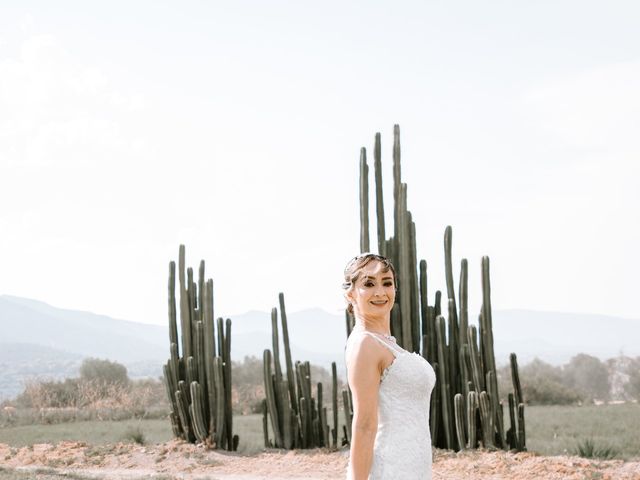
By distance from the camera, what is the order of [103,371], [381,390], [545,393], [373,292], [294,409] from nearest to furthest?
[381,390]
[373,292]
[294,409]
[545,393]
[103,371]

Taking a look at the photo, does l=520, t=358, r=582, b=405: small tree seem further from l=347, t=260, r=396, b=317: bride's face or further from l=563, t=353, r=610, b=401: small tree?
l=347, t=260, r=396, b=317: bride's face

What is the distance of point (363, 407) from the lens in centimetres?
338

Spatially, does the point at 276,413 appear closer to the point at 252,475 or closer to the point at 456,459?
the point at 252,475

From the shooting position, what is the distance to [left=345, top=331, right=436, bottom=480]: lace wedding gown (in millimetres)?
3494

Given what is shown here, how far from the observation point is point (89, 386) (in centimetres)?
2750

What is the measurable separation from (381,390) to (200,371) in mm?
10121

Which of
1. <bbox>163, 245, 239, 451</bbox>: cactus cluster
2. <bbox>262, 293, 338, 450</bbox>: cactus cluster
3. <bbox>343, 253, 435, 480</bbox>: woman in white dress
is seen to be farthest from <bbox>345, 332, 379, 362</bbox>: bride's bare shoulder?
<bbox>163, 245, 239, 451</bbox>: cactus cluster

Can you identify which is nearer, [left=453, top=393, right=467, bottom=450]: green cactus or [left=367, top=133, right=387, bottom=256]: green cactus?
[left=453, top=393, right=467, bottom=450]: green cactus

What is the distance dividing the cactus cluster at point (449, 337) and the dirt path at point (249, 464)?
451 millimetres

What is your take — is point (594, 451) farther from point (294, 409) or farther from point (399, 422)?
point (399, 422)

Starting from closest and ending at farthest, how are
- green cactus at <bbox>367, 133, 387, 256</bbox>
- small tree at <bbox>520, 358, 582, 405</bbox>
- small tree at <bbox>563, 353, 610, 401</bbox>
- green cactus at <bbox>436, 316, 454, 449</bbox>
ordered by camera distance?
1. green cactus at <bbox>436, 316, 454, 449</bbox>
2. green cactus at <bbox>367, 133, 387, 256</bbox>
3. small tree at <bbox>520, 358, 582, 405</bbox>
4. small tree at <bbox>563, 353, 610, 401</bbox>

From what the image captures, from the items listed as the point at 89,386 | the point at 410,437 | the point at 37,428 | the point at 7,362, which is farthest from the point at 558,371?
the point at 7,362

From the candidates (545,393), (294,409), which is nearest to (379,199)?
(294,409)

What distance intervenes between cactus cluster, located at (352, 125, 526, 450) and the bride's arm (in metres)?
8.06
